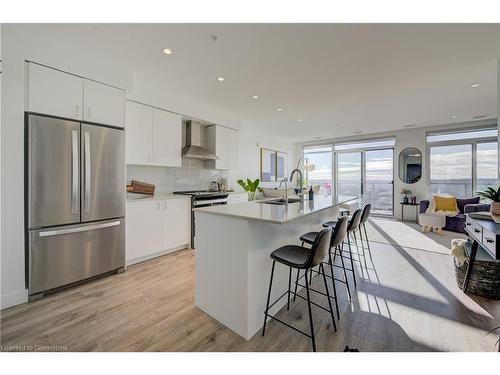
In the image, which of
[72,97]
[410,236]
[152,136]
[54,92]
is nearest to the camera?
[54,92]

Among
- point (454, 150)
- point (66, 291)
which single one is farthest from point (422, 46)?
point (454, 150)

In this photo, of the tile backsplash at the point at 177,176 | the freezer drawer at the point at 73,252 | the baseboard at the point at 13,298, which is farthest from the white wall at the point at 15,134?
→ the tile backsplash at the point at 177,176

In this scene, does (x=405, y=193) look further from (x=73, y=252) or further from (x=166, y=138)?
(x=73, y=252)

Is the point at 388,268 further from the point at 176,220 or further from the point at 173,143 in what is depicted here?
the point at 173,143

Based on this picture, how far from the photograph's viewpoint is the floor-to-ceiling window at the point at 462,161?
526 centimetres

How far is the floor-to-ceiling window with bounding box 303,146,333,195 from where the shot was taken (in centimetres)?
771

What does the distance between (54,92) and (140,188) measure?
Result: 5.23ft

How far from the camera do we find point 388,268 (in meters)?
2.91

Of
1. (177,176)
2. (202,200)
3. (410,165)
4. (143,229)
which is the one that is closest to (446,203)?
(410,165)

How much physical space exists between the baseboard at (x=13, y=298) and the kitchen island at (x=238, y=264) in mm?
1682

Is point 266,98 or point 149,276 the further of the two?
point 266,98

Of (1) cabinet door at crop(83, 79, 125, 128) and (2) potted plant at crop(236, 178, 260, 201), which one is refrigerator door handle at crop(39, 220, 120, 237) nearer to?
(1) cabinet door at crop(83, 79, 125, 128)

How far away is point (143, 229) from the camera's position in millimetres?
3084

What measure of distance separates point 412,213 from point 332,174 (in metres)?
2.60
